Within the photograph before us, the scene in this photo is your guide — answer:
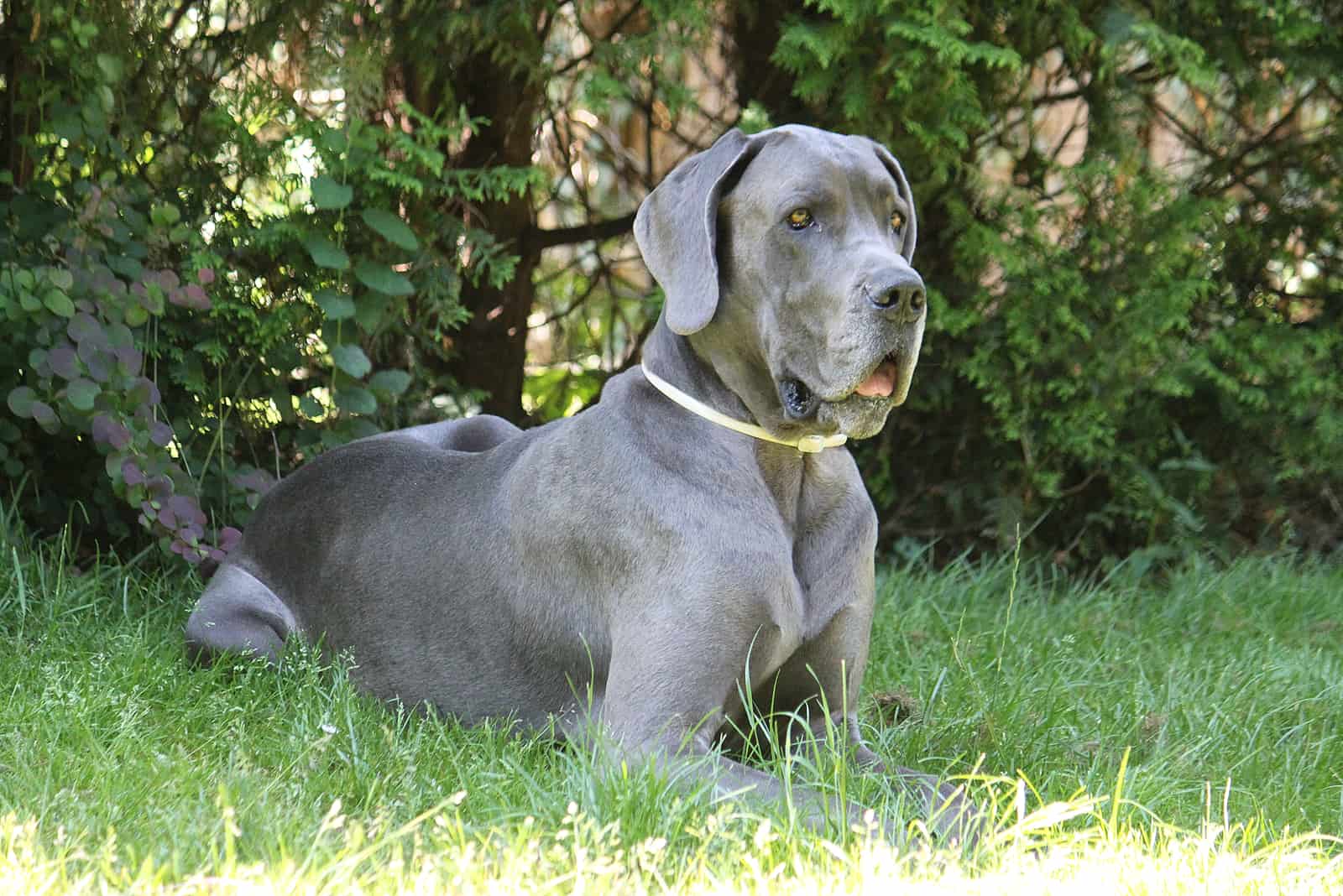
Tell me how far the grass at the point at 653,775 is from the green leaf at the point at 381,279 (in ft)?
3.21

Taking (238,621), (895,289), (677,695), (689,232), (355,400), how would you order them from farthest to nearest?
(355,400) < (238,621) < (689,232) < (677,695) < (895,289)

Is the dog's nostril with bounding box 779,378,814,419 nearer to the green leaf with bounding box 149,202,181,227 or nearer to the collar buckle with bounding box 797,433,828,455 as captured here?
the collar buckle with bounding box 797,433,828,455

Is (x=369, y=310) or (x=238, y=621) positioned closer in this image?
(x=238, y=621)

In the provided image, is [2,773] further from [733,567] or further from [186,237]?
[186,237]

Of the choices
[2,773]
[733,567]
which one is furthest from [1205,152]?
[2,773]

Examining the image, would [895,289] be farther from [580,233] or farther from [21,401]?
[580,233]

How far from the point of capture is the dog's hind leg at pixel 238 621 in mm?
3510

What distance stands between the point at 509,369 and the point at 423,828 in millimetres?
2922

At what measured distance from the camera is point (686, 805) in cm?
245

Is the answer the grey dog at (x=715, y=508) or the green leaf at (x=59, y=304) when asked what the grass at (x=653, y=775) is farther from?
the green leaf at (x=59, y=304)

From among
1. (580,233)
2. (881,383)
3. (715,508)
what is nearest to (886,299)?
(881,383)

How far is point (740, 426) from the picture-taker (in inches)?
116

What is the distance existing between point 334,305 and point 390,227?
0.89 feet

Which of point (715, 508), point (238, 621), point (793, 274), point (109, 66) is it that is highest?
point (109, 66)
